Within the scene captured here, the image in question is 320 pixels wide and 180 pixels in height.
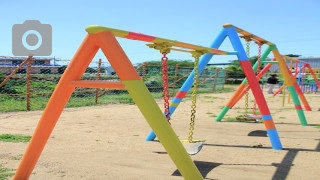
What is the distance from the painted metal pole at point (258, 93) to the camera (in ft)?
15.8

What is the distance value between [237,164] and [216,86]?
1795cm

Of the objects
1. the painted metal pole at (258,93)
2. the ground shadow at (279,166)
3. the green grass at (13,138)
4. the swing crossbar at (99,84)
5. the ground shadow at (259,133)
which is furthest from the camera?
the ground shadow at (259,133)

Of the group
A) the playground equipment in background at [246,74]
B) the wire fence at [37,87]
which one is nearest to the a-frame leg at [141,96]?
the playground equipment in background at [246,74]

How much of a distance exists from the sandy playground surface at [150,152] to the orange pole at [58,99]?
0.28 m

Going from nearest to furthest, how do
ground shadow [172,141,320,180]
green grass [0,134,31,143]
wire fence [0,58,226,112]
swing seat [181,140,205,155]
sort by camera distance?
1. ground shadow [172,141,320,180]
2. swing seat [181,140,205,155]
3. green grass [0,134,31,143]
4. wire fence [0,58,226,112]

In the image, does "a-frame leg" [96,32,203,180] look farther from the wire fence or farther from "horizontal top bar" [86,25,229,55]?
the wire fence

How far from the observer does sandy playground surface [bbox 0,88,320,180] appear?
3.49 metres

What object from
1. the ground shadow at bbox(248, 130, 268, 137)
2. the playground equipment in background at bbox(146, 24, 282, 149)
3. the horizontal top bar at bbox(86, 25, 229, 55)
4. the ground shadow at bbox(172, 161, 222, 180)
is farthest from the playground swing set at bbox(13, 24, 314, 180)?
the ground shadow at bbox(248, 130, 268, 137)

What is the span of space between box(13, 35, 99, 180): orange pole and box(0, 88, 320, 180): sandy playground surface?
0.28 meters

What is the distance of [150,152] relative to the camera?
14.5ft

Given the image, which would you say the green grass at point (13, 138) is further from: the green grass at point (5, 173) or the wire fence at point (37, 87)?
the wire fence at point (37, 87)

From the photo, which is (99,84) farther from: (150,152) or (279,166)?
(279,166)

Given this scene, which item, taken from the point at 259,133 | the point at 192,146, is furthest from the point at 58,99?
the point at 259,133

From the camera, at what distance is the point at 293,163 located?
4055 mm
